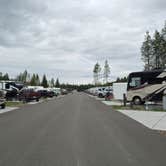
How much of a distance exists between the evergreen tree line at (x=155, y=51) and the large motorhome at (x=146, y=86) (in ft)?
97.7

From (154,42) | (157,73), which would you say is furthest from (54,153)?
(154,42)

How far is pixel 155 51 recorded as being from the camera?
5797 cm

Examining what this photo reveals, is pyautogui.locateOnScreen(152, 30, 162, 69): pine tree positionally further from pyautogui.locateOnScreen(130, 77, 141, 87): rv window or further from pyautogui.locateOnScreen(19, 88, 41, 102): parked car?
pyautogui.locateOnScreen(130, 77, 141, 87): rv window

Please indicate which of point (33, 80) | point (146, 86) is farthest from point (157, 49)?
point (33, 80)

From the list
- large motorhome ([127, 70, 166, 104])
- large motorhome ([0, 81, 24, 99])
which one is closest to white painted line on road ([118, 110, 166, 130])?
large motorhome ([127, 70, 166, 104])

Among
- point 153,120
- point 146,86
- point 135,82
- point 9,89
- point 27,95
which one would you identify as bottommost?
point 153,120

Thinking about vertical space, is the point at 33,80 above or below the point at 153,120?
above

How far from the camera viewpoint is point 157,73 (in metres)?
25.2

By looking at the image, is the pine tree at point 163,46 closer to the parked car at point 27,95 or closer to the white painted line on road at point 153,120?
the parked car at point 27,95

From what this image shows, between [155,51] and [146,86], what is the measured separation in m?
34.5

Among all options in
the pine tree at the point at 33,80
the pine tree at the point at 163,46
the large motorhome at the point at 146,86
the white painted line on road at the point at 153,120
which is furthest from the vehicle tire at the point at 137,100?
the pine tree at the point at 33,80

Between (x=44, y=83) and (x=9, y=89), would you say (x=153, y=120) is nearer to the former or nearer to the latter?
(x=9, y=89)

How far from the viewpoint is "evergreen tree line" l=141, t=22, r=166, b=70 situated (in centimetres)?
5459

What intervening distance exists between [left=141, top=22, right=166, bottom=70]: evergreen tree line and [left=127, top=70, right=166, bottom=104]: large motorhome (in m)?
29.8
